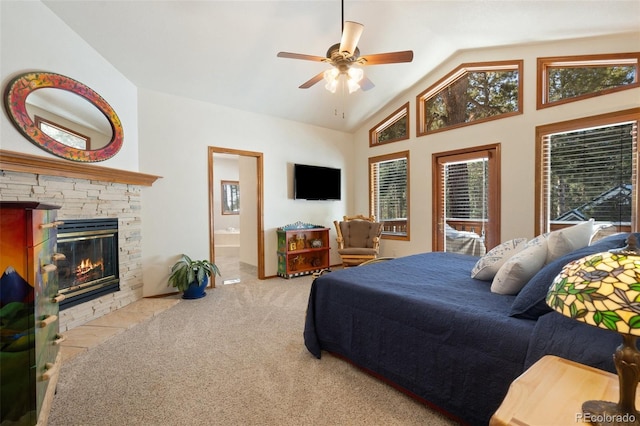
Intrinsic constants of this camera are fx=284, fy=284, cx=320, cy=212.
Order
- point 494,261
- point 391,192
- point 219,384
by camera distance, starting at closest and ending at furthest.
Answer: point 219,384 < point 494,261 < point 391,192

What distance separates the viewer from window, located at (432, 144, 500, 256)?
3848mm

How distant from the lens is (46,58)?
2.46 metres

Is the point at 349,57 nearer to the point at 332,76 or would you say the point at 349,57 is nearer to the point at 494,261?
A: the point at 332,76

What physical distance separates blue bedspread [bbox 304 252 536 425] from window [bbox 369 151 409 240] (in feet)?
8.64

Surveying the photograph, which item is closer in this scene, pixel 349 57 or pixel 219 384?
pixel 219 384

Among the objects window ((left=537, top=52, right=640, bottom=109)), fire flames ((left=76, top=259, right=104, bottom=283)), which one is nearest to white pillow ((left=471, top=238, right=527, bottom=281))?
window ((left=537, top=52, right=640, bottom=109))

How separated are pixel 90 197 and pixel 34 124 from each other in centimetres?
79

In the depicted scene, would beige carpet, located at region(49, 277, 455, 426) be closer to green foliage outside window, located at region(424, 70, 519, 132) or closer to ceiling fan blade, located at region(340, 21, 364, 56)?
ceiling fan blade, located at region(340, 21, 364, 56)

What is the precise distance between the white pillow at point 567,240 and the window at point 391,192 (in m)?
3.08

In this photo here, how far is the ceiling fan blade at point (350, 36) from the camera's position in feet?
7.11

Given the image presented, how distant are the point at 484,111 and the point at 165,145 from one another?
14.4 ft

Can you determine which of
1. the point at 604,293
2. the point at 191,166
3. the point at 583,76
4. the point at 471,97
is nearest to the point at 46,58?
the point at 191,166

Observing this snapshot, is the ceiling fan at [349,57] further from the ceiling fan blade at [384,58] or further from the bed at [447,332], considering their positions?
the bed at [447,332]

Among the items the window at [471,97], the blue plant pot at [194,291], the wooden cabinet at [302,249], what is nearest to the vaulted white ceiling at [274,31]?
the window at [471,97]
